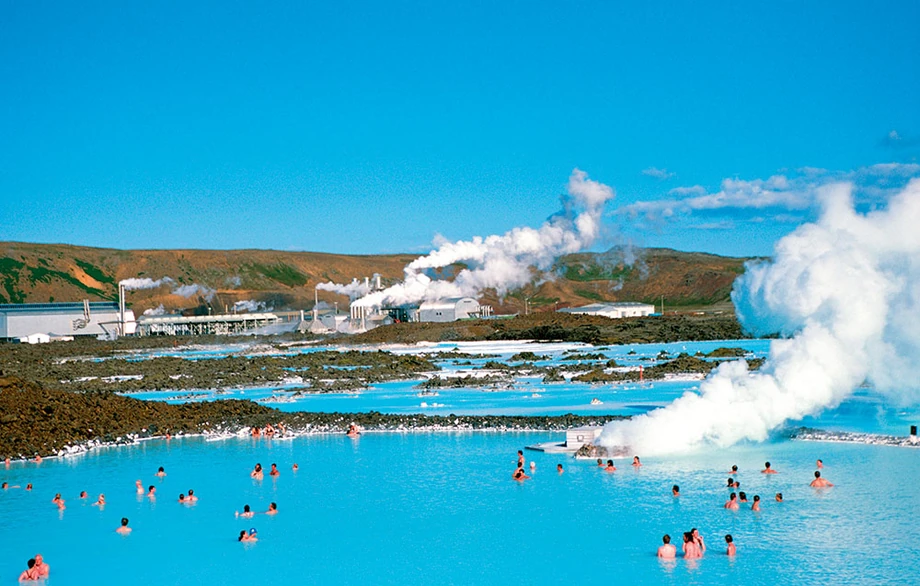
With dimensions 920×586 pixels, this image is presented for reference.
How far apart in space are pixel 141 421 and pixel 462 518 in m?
17.9

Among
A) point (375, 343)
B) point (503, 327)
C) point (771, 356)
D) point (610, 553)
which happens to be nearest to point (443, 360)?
point (375, 343)

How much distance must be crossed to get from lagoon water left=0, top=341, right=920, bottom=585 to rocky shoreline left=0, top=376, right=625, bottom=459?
234 cm

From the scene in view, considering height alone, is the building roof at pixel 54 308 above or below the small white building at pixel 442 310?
above

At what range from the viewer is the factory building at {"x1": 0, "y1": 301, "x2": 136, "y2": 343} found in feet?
385

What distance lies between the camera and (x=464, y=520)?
2142 cm

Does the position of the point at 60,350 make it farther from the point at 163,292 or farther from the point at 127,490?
the point at 163,292

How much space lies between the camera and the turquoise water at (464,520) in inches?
701

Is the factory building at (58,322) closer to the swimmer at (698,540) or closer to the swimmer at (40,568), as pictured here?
the swimmer at (40,568)

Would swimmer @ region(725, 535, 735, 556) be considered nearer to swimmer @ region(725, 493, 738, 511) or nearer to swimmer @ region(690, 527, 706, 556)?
swimmer @ region(690, 527, 706, 556)

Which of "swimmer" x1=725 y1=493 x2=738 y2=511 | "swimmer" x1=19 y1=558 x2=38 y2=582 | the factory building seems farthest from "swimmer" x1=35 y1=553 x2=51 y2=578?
the factory building

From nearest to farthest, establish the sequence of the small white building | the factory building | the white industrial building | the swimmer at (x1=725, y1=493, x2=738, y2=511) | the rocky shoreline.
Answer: the swimmer at (x1=725, y1=493, x2=738, y2=511), the rocky shoreline, the small white building, the factory building, the white industrial building

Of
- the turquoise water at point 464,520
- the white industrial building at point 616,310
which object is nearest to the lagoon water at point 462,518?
the turquoise water at point 464,520

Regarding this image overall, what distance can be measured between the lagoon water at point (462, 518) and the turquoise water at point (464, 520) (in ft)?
0.18

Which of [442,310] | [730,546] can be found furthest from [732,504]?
[442,310]
